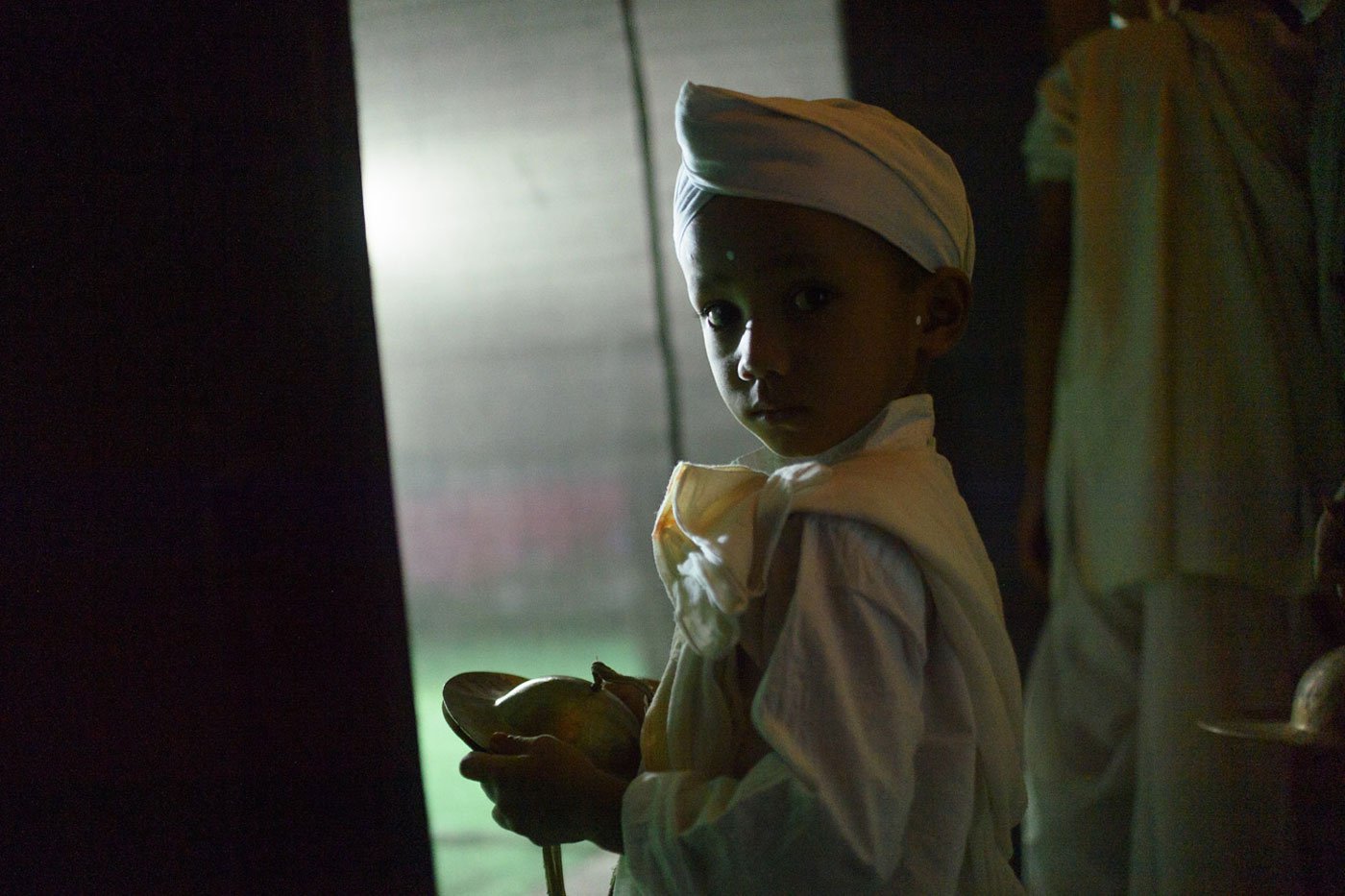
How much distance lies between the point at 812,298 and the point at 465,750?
1.08 m

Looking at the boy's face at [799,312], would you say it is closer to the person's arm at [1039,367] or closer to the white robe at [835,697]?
the white robe at [835,697]

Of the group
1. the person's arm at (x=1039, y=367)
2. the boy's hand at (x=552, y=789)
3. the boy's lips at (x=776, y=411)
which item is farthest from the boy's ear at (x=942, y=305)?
the person's arm at (x=1039, y=367)

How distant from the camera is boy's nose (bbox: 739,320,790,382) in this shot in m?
0.64

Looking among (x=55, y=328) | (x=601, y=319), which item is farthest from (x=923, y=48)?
(x=55, y=328)

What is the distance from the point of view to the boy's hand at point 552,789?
0.61m

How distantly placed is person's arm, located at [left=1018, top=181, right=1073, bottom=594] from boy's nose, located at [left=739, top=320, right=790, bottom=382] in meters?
0.89

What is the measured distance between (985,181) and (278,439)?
102 centimetres

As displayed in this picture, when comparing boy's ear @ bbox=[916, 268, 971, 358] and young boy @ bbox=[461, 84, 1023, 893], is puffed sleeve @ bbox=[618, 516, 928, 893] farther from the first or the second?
boy's ear @ bbox=[916, 268, 971, 358]

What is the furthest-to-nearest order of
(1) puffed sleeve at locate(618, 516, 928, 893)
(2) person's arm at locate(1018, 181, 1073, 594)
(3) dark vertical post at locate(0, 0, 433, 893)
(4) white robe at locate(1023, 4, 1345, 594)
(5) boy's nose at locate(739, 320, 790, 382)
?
(2) person's arm at locate(1018, 181, 1073, 594) → (4) white robe at locate(1023, 4, 1345, 594) → (3) dark vertical post at locate(0, 0, 433, 893) → (5) boy's nose at locate(739, 320, 790, 382) → (1) puffed sleeve at locate(618, 516, 928, 893)

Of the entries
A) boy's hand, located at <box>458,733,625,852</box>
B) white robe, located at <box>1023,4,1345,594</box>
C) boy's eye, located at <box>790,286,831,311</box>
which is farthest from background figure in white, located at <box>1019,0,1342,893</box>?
boy's hand, located at <box>458,733,625,852</box>

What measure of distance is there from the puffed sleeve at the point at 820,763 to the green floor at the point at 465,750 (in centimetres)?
89

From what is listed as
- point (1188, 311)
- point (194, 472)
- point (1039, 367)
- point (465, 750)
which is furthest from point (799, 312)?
point (465, 750)

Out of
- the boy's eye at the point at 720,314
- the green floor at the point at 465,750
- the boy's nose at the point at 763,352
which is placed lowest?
the green floor at the point at 465,750

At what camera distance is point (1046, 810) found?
1361 mm
